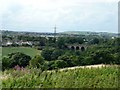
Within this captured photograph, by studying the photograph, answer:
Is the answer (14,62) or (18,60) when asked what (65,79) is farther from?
(18,60)

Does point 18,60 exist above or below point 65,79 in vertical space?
below

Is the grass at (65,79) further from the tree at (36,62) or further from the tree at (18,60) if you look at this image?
the tree at (18,60)

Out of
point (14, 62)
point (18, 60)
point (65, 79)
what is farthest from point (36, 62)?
point (65, 79)

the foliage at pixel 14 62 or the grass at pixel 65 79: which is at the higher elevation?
the grass at pixel 65 79

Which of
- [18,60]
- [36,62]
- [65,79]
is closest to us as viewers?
[65,79]

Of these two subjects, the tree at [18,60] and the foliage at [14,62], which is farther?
the tree at [18,60]

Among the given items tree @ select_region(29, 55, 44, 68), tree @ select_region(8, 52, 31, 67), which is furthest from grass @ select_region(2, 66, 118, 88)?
tree @ select_region(8, 52, 31, 67)

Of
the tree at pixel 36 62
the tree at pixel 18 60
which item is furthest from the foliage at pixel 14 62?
the tree at pixel 36 62

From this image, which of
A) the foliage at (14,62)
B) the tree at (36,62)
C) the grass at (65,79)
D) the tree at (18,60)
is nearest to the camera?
the grass at (65,79)
